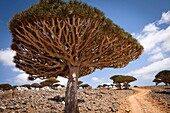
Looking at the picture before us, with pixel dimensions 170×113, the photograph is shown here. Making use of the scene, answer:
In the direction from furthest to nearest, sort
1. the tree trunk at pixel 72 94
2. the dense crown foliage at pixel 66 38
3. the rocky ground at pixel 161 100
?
the rocky ground at pixel 161 100 < the tree trunk at pixel 72 94 < the dense crown foliage at pixel 66 38

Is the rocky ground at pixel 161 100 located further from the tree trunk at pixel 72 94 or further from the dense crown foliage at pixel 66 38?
the tree trunk at pixel 72 94

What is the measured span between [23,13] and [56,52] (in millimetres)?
2356

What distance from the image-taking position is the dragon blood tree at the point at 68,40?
866 centimetres

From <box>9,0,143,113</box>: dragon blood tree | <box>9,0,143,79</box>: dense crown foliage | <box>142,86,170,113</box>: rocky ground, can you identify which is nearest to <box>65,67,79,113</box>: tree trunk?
<box>9,0,143,113</box>: dragon blood tree

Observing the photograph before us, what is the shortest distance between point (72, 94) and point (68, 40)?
108 inches

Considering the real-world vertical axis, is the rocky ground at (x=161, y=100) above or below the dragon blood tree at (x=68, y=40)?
below

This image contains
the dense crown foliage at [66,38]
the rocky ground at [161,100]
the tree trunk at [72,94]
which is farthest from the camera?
the rocky ground at [161,100]

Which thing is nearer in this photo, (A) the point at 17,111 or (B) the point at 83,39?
(B) the point at 83,39

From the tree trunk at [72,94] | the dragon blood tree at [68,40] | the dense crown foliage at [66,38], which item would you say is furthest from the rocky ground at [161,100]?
the tree trunk at [72,94]

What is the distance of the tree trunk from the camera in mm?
9627

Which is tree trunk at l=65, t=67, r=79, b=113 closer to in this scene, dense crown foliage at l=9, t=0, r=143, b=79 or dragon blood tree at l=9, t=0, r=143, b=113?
dragon blood tree at l=9, t=0, r=143, b=113

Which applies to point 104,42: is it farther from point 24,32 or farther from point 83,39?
point 24,32

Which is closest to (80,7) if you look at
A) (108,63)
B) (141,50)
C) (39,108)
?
(108,63)

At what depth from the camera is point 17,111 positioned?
45.9 ft
